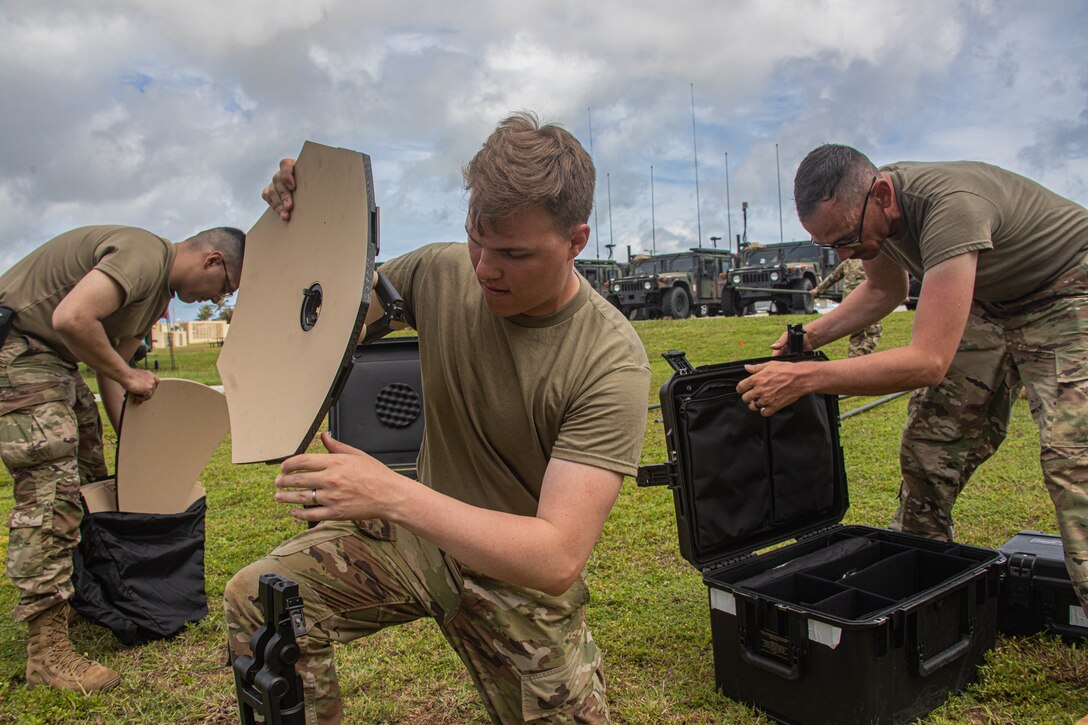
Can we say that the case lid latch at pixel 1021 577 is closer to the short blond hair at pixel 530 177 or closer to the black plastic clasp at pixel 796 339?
the black plastic clasp at pixel 796 339

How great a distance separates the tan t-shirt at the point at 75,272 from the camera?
10.4 feet

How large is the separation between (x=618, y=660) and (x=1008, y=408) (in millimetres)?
1862

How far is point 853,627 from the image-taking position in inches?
93.0

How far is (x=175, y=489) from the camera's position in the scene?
363cm

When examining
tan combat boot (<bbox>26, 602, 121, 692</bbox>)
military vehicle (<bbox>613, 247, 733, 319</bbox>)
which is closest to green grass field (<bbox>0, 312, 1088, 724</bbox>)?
tan combat boot (<bbox>26, 602, 121, 692</bbox>)

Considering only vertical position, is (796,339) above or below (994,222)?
below

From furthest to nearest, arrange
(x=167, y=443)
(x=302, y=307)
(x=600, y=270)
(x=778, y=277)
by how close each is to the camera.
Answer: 1. (x=600, y=270)
2. (x=778, y=277)
3. (x=167, y=443)
4. (x=302, y=307)

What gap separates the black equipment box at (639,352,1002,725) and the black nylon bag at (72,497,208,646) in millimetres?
2228

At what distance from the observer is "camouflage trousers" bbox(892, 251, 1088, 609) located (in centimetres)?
260

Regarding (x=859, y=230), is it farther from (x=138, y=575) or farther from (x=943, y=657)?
(x=138, y=575)

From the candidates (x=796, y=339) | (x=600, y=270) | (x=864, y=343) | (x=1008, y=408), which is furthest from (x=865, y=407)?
(x=600, y=270)

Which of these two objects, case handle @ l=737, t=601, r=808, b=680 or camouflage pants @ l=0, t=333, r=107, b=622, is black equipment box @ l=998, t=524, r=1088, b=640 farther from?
camouflage pants @ l=0, t=333, r=107, b=622

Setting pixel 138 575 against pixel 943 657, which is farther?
pixel 138 575

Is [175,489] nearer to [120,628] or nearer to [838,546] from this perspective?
[120,628]
